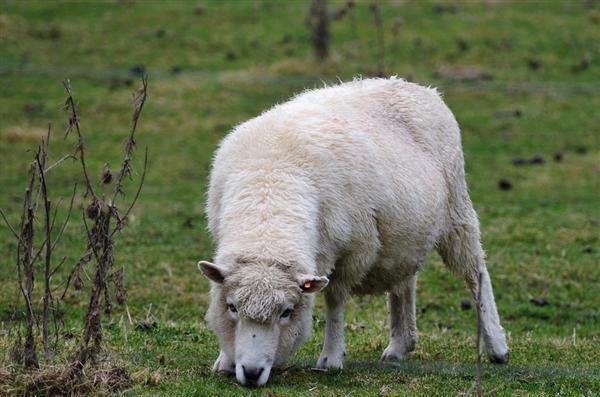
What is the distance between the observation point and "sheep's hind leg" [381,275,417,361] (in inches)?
375

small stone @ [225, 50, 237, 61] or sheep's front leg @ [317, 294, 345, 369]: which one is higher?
sheep's front leg @ [317, 294, 345, 369]

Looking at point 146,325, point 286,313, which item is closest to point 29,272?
point 286,313

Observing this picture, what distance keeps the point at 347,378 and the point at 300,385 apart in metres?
0.56

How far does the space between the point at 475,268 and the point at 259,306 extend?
342cm

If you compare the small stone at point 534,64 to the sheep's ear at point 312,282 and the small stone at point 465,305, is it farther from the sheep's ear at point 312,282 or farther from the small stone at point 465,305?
the sheep's ear at point 312,282

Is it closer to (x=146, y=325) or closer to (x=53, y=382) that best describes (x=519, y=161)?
(x=146, y=325)

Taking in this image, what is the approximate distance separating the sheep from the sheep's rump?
0.04 feet

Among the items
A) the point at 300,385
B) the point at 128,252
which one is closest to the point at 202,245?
the point at 128,252

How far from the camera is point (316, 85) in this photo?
85.9 ft

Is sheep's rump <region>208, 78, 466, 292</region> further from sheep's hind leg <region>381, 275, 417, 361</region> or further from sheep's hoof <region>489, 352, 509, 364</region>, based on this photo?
sheep's hoof <region>489, 352, 509, 364</region>

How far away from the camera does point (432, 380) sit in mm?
8070

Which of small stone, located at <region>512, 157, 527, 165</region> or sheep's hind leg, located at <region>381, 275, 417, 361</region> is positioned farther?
small stone, located at <region>512, 157, 527, 165</region>

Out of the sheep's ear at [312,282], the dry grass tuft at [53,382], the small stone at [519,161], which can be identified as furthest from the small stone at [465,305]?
the small stone at [519,161]

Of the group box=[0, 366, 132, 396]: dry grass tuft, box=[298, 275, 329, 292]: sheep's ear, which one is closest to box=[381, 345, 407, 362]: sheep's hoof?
A: box=[298, 275, 329, 292]: sheep's ear
